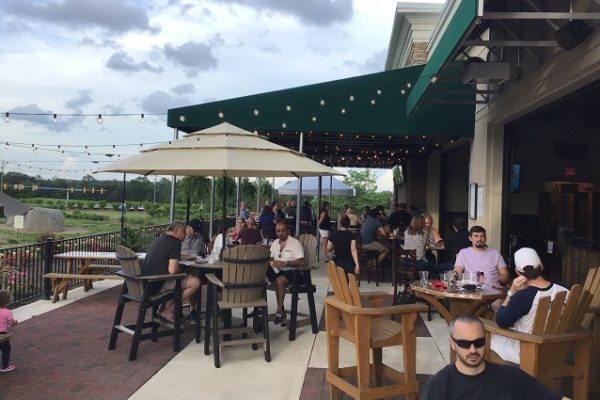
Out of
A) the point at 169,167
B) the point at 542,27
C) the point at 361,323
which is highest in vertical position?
the point at 542,27

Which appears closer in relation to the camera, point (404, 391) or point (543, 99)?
point (404, 391)

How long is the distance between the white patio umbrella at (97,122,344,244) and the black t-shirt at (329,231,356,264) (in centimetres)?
154

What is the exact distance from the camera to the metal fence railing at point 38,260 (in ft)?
26.5

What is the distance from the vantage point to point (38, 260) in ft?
30.9

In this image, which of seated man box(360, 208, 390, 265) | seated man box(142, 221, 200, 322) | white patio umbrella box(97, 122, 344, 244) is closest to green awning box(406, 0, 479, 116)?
white patio umbrella box(97, 122, 344, 244)

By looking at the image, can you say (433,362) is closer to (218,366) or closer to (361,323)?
(361,323)

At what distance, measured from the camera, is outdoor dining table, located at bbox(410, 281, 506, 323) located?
15.8ft

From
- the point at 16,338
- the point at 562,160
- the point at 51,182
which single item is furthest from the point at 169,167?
the point at 51,182

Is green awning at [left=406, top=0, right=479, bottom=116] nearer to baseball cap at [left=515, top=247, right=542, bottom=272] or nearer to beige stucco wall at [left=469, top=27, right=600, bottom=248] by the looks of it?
beige stucco wall at [left=469, top=27, right=600, bottom=248]

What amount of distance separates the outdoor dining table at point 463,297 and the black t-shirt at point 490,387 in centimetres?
233

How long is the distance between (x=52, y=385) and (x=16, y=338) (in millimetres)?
1748

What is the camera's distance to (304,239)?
7.08 metres

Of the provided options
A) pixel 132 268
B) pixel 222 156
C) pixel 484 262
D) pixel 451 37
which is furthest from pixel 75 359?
pixel 451 37

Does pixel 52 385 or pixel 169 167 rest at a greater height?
pixel 169 167
